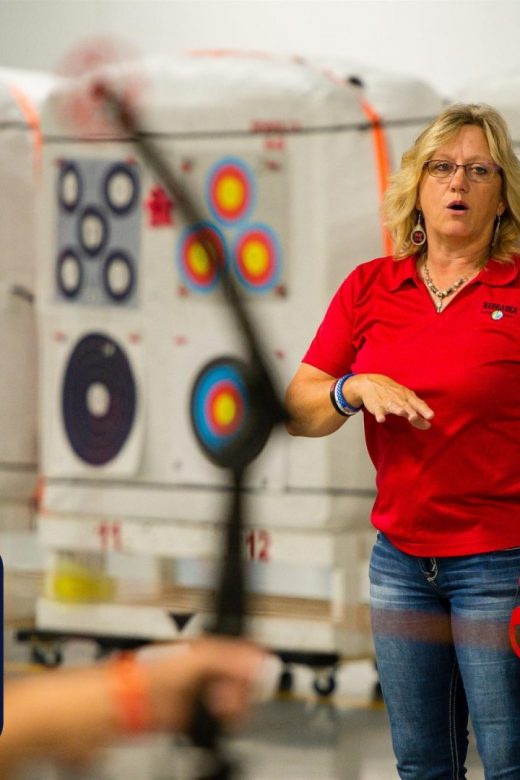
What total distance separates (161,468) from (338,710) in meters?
0.56

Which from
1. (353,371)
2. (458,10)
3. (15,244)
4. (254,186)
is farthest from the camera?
(15,244)

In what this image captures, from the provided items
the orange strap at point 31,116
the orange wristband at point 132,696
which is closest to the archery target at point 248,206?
the orange strap at point 31,116

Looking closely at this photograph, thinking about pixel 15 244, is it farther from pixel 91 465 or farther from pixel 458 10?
pixel 458 10

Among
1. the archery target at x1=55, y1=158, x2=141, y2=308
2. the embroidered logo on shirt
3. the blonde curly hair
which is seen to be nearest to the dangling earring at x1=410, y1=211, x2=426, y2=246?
the blonde curly hair

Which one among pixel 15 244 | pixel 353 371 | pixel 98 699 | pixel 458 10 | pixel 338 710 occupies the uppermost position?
pixel 458 10

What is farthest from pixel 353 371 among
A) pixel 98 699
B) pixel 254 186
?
pixel 254 186

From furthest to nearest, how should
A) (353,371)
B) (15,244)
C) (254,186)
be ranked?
(15,244) → (254,186) → (353,371)

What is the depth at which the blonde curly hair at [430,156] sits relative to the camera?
1412mm

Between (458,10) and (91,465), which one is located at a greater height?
(458,10)

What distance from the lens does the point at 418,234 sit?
1.48 meters

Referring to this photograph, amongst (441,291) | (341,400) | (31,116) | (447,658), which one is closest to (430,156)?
(441,291)

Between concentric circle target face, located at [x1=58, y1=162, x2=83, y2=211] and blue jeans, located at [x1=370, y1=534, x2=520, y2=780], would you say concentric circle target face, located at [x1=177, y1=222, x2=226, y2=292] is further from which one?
blue jeans, located at [x1=370, y1=534, x2=520, y2=780]

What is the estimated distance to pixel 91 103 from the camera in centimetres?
217

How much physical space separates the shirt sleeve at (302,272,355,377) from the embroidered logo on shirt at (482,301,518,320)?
0.54ft
